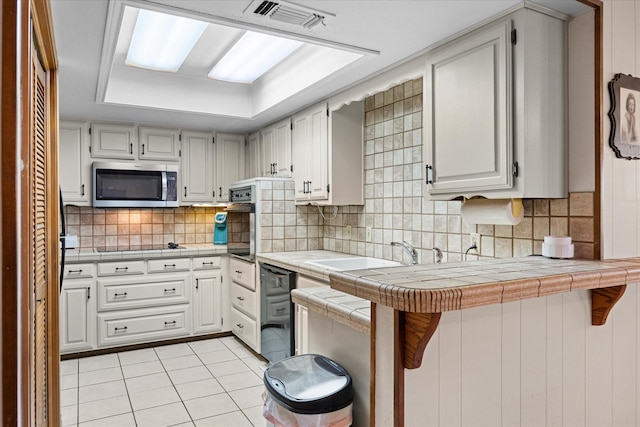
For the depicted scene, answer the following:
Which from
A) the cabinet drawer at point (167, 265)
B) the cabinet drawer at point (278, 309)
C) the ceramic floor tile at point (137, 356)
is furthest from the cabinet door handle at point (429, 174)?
the ceramic floor tile at point (137, 356)

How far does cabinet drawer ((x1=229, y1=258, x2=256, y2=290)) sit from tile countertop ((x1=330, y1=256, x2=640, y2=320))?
8.22 ft

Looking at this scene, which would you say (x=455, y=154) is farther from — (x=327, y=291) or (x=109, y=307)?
(x=109, y=307)

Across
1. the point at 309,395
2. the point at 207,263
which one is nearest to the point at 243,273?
the point at 207,263

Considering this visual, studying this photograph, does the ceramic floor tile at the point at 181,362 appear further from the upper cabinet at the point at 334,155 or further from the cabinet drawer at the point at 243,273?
the upper cabinet at the point at 334,155

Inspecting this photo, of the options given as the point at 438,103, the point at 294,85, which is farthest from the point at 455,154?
the point at 294,85

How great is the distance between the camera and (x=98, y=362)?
3.69m

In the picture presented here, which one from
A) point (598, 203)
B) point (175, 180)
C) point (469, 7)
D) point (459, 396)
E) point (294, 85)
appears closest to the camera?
point (459, 396)

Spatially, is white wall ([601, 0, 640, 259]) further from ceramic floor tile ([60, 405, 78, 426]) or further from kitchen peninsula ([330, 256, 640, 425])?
ceramic floor tile ([60, 405, 78, 426])

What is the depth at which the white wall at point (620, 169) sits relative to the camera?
1.77 metres

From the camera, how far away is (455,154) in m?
→ 2.15

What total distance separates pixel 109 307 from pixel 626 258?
3.84m

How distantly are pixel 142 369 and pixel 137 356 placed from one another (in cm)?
37

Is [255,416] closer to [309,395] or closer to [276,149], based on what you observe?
[309,395]

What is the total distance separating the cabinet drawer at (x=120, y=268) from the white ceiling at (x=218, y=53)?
1.34 metres
